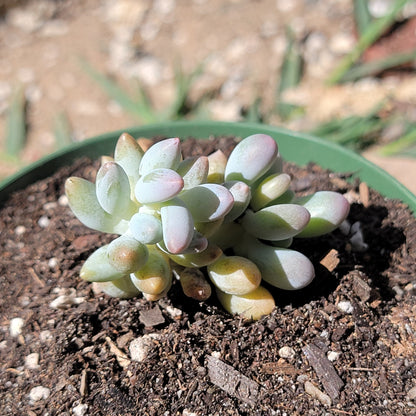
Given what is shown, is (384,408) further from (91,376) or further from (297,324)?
(91,376)

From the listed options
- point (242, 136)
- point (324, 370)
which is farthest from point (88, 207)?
point (242, 136)

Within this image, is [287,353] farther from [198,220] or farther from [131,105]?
[131,105]

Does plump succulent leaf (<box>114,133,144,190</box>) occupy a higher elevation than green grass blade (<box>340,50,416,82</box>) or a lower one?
higher

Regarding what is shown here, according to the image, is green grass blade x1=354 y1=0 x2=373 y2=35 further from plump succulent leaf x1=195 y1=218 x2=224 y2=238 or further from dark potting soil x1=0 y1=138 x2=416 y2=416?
plump succulent leaf x1=195 y1=218 x2=224 y2=238

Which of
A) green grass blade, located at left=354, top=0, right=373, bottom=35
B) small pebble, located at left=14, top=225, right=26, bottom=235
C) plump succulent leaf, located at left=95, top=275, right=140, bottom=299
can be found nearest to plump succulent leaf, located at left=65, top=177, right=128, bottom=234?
plump succulent leaf, located at left=95, top=275, right=140, bottom=299

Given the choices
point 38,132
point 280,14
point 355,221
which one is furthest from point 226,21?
point 355,221
